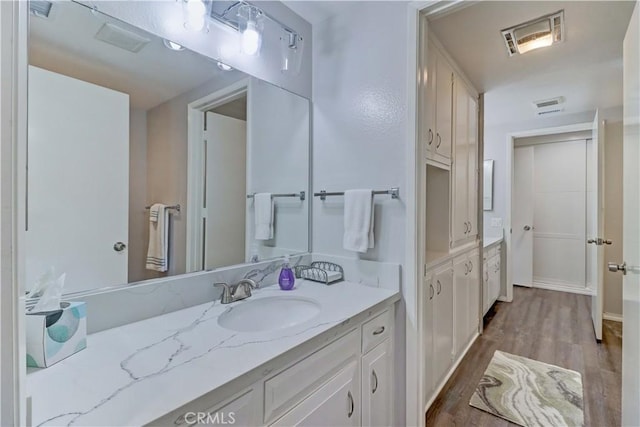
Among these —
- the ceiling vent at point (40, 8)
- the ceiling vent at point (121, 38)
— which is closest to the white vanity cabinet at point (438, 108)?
the ceiling vent at point (121, 38)

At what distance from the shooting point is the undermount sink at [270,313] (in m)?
1.28

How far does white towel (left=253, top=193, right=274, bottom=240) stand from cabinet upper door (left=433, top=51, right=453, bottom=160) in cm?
103

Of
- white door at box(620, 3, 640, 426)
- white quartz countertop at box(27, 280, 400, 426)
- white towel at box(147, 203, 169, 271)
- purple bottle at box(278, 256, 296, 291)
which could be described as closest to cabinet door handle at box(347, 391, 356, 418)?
white quartz countertop at box(27, 280, 400, 426)

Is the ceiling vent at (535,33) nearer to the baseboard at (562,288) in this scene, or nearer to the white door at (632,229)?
the white door at (632,229)

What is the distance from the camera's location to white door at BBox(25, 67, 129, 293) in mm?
937

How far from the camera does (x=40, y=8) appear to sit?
0.96 metres

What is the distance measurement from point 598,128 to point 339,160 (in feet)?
8.23

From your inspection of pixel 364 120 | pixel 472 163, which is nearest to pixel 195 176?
pixel 364 120

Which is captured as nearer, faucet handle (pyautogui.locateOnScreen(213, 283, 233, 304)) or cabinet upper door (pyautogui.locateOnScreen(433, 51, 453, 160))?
faucet handle (pyautogui.locateOnScreen(213, 283, 233, 304))

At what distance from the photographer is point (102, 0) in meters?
1.06

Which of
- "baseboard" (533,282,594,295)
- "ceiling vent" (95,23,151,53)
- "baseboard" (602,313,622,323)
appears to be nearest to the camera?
"ceiling vent" (95,23,151,53)

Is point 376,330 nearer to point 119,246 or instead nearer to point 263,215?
point 263,215

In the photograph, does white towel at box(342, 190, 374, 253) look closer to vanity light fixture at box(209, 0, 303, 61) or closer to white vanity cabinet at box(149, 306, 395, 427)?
white vanity cabinet at box(149, 306, 395, 427)

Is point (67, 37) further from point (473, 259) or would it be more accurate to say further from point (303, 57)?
point (473, 259)
